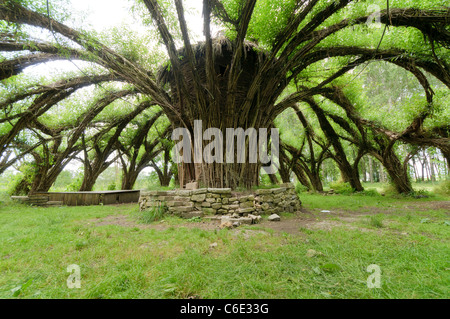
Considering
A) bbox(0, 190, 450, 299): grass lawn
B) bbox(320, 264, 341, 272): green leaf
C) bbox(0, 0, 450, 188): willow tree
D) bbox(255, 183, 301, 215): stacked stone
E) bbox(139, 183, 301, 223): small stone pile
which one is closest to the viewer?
bbox(0, 190, 450, 299): grass lawn

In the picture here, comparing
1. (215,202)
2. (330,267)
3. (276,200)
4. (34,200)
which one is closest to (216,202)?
(215,202)

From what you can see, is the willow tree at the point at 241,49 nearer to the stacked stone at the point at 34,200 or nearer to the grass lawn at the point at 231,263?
the grass lawn at the point at 231,263

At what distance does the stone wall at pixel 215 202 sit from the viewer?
455 centimetres

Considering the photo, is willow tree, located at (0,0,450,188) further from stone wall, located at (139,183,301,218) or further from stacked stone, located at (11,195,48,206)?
stacked stone, located at (11,195,48,206)

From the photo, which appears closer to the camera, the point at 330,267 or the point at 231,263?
the point at 330,267

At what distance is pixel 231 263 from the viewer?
2061 millimetres

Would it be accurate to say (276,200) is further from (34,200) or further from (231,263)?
(34,200)

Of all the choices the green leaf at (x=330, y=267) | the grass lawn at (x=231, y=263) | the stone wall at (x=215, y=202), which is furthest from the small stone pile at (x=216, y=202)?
the green leaf at (x=330, y=267)

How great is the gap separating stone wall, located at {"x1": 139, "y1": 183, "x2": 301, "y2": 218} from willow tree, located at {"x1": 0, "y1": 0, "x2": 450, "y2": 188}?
16.6 inches

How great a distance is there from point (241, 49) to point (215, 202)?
3.62 meters

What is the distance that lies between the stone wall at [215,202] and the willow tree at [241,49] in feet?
1.38

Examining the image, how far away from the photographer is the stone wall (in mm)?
4555

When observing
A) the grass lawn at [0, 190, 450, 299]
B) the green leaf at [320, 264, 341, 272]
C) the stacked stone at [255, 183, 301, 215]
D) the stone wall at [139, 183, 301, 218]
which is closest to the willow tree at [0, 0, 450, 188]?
the stone wall at [139, 183, 301, 218]
